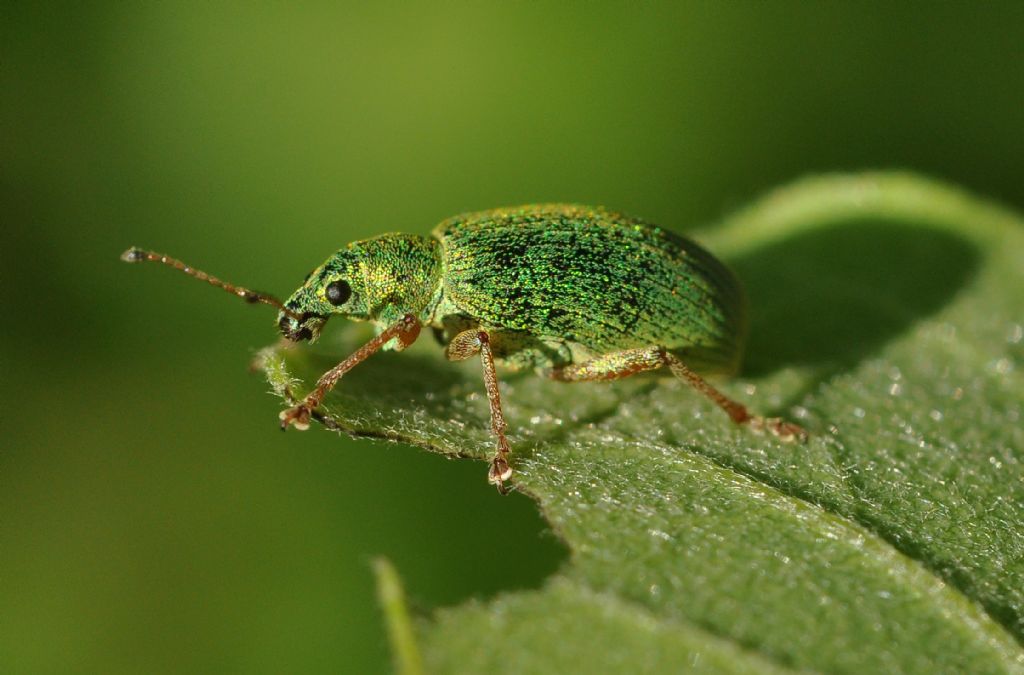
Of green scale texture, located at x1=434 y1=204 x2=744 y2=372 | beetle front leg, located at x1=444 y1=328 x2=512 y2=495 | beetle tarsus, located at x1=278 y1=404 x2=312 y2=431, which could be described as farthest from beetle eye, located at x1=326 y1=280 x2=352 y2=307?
beetle tarsus, located at x1=278 y1=404 x2=312 y2=431

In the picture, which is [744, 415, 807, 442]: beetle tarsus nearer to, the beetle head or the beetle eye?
the beetle head

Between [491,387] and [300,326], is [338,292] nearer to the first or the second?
[300,326]

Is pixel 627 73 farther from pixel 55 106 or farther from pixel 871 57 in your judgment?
pixel 55 106

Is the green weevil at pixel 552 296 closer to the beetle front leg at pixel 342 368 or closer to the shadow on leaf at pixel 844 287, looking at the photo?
the beetle front leg at pixel 342 368

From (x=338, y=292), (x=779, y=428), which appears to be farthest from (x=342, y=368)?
(x=779, y=428)

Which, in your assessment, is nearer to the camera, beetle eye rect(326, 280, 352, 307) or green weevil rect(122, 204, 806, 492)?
A: green weevil rect(122, 204, 806, 492)

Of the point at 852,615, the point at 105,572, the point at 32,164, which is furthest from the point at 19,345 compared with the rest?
the point at 852,615

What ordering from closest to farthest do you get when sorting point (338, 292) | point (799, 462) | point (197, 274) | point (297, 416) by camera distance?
point (297, 416) < point (799, 462) < point (197, 274) < point (338, 292)
